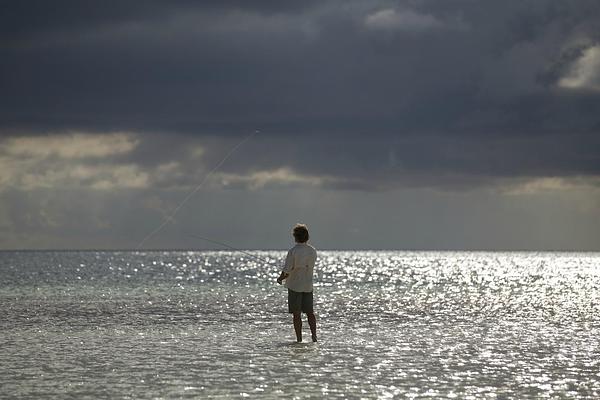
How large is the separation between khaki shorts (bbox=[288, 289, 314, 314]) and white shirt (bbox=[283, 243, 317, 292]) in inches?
4.6

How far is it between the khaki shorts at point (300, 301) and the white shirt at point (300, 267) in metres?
0.12

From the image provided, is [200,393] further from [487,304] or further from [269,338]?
[487,304]

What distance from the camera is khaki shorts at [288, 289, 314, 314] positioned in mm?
17125

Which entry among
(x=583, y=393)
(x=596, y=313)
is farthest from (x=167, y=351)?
(x=596, y=313)

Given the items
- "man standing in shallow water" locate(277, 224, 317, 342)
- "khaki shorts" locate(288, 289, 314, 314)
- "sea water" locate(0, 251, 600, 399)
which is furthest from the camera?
"khaki shorts" locate(288, 289, 314, 314)

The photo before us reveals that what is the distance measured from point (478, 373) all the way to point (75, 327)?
1199 cm

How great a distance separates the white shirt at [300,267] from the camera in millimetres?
16953

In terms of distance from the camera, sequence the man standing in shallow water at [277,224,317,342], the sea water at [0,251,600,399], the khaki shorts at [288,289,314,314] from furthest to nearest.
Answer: the khaki shorts at [288,289,314,314] → the man standing in shallow water at [277,224,317,342] → the sea water at [0,251,600,399]

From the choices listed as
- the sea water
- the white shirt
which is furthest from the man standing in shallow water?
the sea water

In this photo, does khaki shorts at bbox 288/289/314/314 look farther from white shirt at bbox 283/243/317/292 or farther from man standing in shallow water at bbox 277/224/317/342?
white shirt at bbox 283/243/317/292

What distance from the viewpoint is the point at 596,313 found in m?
28.0

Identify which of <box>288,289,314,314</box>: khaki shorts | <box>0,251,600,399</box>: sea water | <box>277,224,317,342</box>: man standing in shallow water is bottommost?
<box>0,251,600,399</box>: sea water

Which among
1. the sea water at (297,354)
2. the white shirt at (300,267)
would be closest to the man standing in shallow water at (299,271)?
the white shirt at (300,267)

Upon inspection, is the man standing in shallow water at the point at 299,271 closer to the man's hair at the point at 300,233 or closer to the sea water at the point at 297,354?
the man's hair at the point at 300,233
